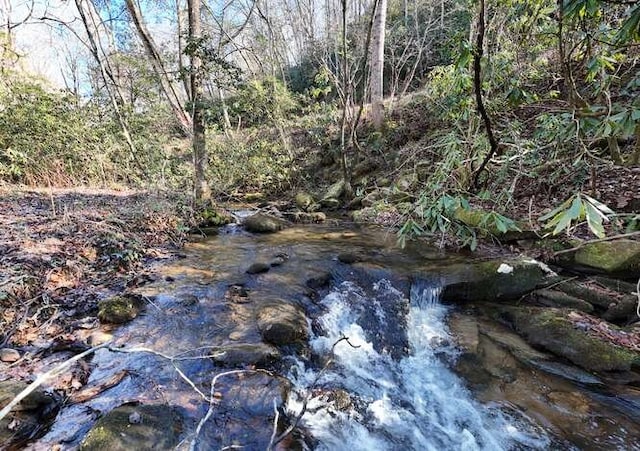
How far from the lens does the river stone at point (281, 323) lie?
3848mm

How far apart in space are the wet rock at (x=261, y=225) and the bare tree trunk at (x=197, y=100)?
1.33 metres

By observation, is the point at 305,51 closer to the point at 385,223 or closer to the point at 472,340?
the point at 385,223

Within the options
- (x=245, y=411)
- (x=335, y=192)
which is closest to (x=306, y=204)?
(x=335, y=192)

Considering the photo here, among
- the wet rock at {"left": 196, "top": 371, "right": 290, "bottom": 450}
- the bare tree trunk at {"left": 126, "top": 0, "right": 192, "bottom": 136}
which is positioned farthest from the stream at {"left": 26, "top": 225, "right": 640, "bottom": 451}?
the bare tree trunk at {"left": 126, "top": 0, "right": 192, "bottom": 136}

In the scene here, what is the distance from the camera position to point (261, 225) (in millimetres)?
8062

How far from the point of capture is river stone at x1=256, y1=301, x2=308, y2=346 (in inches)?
151

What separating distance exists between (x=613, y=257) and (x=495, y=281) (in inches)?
56.4

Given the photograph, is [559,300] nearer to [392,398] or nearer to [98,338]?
[392,398]

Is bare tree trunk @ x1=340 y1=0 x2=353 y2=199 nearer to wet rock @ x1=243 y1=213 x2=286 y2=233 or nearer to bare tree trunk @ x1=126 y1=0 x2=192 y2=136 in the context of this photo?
wet rock @ x1=243 y1=213 x2=286 y2=233

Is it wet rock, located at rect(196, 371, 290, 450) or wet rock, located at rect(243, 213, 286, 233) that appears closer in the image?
wet rock, located at rect(196, 371, 290, 450)

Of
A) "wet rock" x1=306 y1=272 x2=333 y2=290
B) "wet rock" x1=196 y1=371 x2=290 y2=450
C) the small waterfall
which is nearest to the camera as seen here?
"wet rock" x1=196 y1=371 x2=290 y2=450

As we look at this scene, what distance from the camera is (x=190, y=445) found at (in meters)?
2.59

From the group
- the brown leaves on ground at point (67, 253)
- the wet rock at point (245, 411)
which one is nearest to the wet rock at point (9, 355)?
the brown leaves on ground at point (67, 253)

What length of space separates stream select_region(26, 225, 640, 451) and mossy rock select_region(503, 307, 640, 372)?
0.22m
